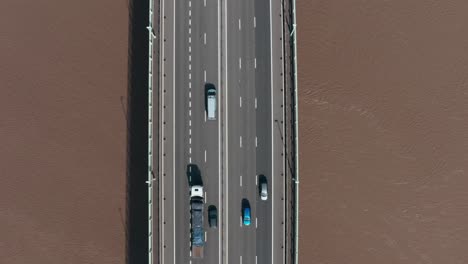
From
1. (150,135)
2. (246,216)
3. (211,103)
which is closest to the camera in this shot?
(246,216)

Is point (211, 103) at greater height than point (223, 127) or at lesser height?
greater

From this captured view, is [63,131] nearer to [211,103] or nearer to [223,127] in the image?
[211,103]

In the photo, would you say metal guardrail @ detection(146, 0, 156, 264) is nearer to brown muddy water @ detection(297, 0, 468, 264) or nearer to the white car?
the white car

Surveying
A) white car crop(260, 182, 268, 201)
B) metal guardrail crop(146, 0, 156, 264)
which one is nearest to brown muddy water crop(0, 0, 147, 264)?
metal guardrail crop(146, 0, 156, 264)

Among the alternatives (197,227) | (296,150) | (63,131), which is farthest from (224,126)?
(63,131)

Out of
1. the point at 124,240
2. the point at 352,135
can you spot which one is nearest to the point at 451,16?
the point at 352,135

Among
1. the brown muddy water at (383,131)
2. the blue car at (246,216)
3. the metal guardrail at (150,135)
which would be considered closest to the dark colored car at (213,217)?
the blue car at (246,216)
